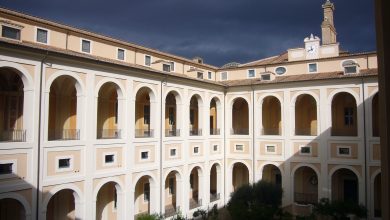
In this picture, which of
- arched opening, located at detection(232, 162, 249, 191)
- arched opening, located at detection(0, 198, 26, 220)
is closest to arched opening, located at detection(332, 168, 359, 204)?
arched opening, located at detection(232, 162, 249, 191)

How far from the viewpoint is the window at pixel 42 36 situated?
1599 centimetres

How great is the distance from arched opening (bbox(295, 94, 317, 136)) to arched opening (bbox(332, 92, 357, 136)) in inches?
58.4

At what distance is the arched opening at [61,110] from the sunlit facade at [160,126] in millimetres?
53

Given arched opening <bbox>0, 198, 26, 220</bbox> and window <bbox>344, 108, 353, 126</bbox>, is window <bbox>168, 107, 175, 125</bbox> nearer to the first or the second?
arched opening <bbox>0, 198, 26, 220</bbox>

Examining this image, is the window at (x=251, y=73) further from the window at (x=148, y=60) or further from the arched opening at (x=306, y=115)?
the window at (x=148, y=60)

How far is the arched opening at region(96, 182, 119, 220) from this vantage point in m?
19.0

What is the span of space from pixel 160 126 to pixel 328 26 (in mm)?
16478

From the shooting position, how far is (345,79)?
20.6 m

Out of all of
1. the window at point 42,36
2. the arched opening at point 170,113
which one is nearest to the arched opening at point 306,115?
the arched opening at point 170,113

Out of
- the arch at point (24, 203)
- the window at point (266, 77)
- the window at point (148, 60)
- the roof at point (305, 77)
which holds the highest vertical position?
the window at point (148, 60)

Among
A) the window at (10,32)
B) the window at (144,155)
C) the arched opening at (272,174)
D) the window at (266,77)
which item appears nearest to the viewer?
the window at (10,32)

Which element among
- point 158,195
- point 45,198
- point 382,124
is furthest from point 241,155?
point 382,124

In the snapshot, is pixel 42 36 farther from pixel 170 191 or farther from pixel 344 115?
pixel 344 115

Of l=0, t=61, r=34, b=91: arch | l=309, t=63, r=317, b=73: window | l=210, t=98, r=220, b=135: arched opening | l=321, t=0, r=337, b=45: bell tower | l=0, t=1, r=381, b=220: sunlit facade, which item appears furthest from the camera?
l=321, t=0, r=337, b=45: bell tower
